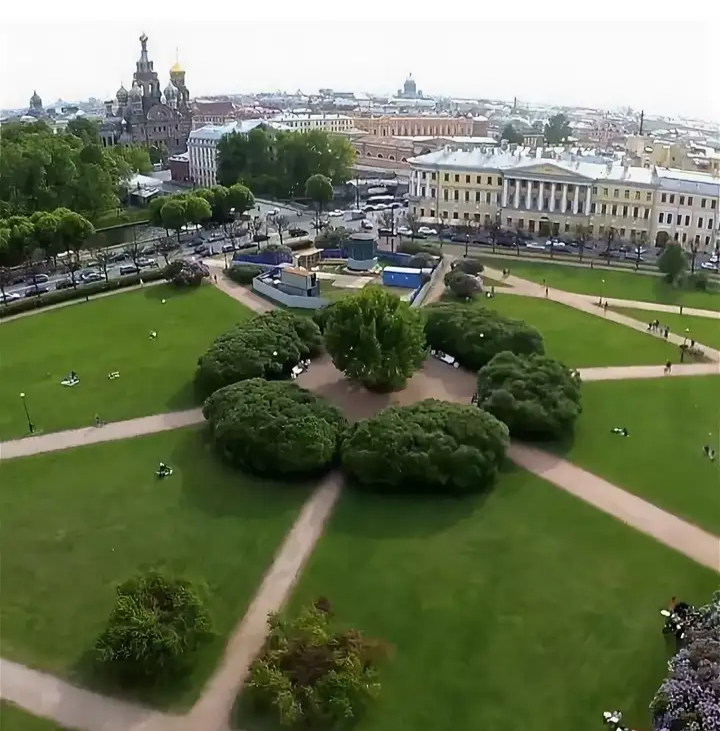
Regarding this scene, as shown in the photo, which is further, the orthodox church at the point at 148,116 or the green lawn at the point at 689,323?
the orthodox church at the point at 148,116

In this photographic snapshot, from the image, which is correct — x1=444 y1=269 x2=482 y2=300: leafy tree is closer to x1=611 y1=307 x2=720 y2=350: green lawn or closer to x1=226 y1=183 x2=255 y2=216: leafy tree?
x1=611 y1=307 x2=720 y2=350: green lawn

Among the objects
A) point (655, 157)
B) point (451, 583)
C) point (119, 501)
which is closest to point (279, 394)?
point (119, 501)

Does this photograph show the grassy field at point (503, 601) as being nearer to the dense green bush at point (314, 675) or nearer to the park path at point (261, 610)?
→ the park path at point (261, 610)

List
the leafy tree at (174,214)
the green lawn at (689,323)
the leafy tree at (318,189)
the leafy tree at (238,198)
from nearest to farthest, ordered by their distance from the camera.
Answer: the green lawn at (689,323), the leafy tree at (174,214), the leafy tree at (238,198), the leafy tree at (318,189)

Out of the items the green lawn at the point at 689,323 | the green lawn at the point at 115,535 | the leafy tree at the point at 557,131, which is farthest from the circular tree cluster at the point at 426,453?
the leafy tree at the point at 557,131

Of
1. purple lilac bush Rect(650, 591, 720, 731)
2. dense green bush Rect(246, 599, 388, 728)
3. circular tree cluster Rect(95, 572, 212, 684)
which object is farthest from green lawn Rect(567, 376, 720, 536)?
circular tree cluster Rect(95, 572, 212, 684)

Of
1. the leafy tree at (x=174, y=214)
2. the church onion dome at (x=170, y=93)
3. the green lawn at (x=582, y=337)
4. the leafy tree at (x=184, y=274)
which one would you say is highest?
the church onion dome at (x=170, y=93)
